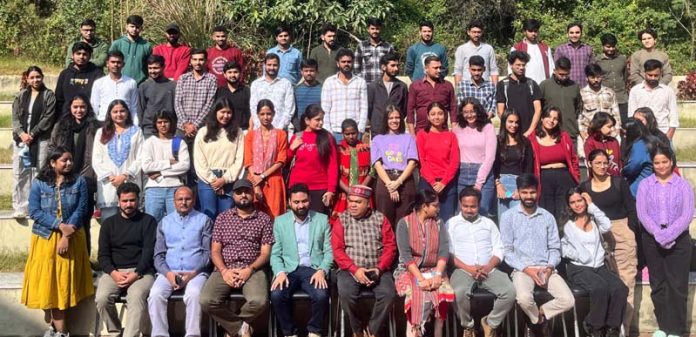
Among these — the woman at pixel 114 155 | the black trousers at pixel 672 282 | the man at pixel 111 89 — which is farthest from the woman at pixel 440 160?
the man at pixel 111 89

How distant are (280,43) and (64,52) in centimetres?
717

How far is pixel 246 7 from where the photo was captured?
1454cm

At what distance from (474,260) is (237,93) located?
3.03m

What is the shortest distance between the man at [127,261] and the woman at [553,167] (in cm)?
339

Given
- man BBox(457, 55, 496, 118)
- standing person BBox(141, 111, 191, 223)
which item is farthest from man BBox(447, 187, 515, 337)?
standing person BBox(141, 111, 191, 223)

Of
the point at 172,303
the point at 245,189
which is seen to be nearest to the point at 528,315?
the point at 245,189

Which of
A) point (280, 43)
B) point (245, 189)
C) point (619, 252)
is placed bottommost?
point (619, 252)

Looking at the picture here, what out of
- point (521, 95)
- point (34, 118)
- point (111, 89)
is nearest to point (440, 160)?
point (521, 95)

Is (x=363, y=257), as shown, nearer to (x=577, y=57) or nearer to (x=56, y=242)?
(x=56, y=242)

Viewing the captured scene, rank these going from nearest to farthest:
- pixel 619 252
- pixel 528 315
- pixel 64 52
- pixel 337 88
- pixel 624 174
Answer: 1. pixel 528 315
2. pixel 619 252
3. pixel 624 174
4. pixel 337 88
5. pixel 64 52

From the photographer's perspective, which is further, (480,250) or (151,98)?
(151,98)

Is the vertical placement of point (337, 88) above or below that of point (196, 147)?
above

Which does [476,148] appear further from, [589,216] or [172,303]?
[172,303]

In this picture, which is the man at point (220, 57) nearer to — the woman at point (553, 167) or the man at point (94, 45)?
the man at point (94, 45)
